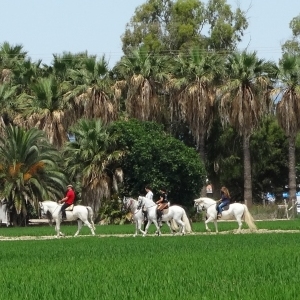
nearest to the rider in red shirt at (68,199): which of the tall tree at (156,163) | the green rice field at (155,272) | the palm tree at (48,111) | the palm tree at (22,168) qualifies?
the green rice field at (155,272)

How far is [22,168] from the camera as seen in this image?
186ft

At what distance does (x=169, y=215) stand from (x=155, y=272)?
2109cm

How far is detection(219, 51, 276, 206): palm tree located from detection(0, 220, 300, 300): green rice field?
31900mm

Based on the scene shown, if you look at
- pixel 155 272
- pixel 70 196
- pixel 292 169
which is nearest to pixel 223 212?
pixel 70 196

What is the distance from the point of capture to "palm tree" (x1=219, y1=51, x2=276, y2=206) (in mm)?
60562

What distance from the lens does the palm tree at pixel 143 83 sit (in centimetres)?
6181

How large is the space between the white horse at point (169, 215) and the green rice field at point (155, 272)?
920cm

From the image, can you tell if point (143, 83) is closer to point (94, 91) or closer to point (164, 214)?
point (94, 91)

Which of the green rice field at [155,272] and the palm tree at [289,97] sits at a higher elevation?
the palm tree at [289,97]

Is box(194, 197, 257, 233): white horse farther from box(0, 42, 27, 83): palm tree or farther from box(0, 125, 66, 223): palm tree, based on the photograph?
box(0, 42, 27, 83): palm tree

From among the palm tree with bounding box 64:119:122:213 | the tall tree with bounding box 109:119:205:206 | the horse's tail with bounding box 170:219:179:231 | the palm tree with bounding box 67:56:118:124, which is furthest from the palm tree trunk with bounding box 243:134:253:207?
the horse's tail with bounding box 170:219:179:231

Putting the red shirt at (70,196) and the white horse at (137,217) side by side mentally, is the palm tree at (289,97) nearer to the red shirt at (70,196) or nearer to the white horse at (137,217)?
the white horse at (137,217)

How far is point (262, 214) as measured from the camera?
64500 mm

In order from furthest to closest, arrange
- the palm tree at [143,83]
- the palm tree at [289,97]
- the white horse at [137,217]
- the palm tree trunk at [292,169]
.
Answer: the palm tree trunk at [292,169], the palm tree at [143,83], the palm tree at [289,97], the white horse at [137,217]
